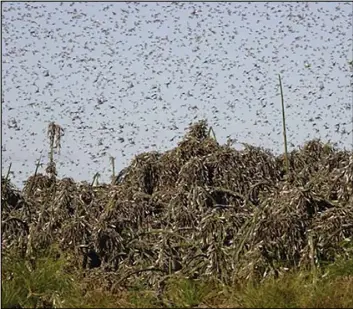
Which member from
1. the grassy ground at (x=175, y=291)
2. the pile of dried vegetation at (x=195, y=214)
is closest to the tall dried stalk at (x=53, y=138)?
the pile of dried vegetation at (x=195, y=214)

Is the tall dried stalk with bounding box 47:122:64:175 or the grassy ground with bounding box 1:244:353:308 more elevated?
the tall dried stalk with bounding box 47:122:64:175

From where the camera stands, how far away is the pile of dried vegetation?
21.7 feet

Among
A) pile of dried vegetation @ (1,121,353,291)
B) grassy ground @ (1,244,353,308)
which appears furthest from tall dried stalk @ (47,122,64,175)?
grassy ground @ (1,244,353,308)

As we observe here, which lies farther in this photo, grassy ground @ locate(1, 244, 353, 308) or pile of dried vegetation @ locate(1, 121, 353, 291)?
pile of dried vegetation @ locate(1, 121, 353, 291)

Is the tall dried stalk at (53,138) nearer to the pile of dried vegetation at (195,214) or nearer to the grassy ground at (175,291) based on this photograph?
the pile of dried vegetation at (195,214)

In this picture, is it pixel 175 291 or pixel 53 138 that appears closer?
pixel 175 291

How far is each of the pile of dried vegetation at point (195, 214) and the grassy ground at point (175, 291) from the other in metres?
0.21

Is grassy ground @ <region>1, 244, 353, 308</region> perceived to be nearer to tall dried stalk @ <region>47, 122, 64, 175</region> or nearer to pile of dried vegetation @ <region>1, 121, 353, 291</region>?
pile of dried vegetation @ <region>1, 121, 353, 291</region>

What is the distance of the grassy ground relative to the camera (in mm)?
5492

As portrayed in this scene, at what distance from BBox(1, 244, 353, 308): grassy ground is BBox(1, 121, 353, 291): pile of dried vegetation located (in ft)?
0.69

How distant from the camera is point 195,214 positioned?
7.16 m

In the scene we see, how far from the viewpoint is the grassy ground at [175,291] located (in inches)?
216

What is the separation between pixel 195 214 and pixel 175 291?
1.24m

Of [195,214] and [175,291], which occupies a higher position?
[195,214]
